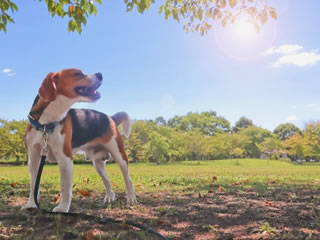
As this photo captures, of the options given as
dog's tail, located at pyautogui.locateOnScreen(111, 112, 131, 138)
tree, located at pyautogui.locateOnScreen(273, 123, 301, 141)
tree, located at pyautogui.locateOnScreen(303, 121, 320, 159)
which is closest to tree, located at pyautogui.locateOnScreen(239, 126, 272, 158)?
tree, located at pyautogui.locateOnScreen(273, 123, 301, 141)

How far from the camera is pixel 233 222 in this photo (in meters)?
3.19

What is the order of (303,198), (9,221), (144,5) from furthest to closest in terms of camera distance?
(144,5) → (303,198) → (9,221)

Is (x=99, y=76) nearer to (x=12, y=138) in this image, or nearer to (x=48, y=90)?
(x=48, y=90)

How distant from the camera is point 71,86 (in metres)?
3.10

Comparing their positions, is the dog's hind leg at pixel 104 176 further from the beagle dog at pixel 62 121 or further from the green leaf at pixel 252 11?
the green leaf at pixel 252 11

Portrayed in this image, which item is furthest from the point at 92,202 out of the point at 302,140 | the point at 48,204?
the point at 302,140

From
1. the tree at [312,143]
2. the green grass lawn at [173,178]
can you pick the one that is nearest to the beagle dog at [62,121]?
the green grass lawn at [173,178]

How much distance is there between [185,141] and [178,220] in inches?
1222

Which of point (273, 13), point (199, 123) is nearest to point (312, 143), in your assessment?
point (199, 123)

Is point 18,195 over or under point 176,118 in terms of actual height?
under

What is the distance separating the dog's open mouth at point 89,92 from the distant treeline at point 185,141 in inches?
936

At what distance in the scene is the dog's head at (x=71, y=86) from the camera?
9.89ft

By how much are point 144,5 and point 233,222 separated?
408 centimetres

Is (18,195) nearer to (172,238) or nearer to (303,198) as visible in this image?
(172,238)
